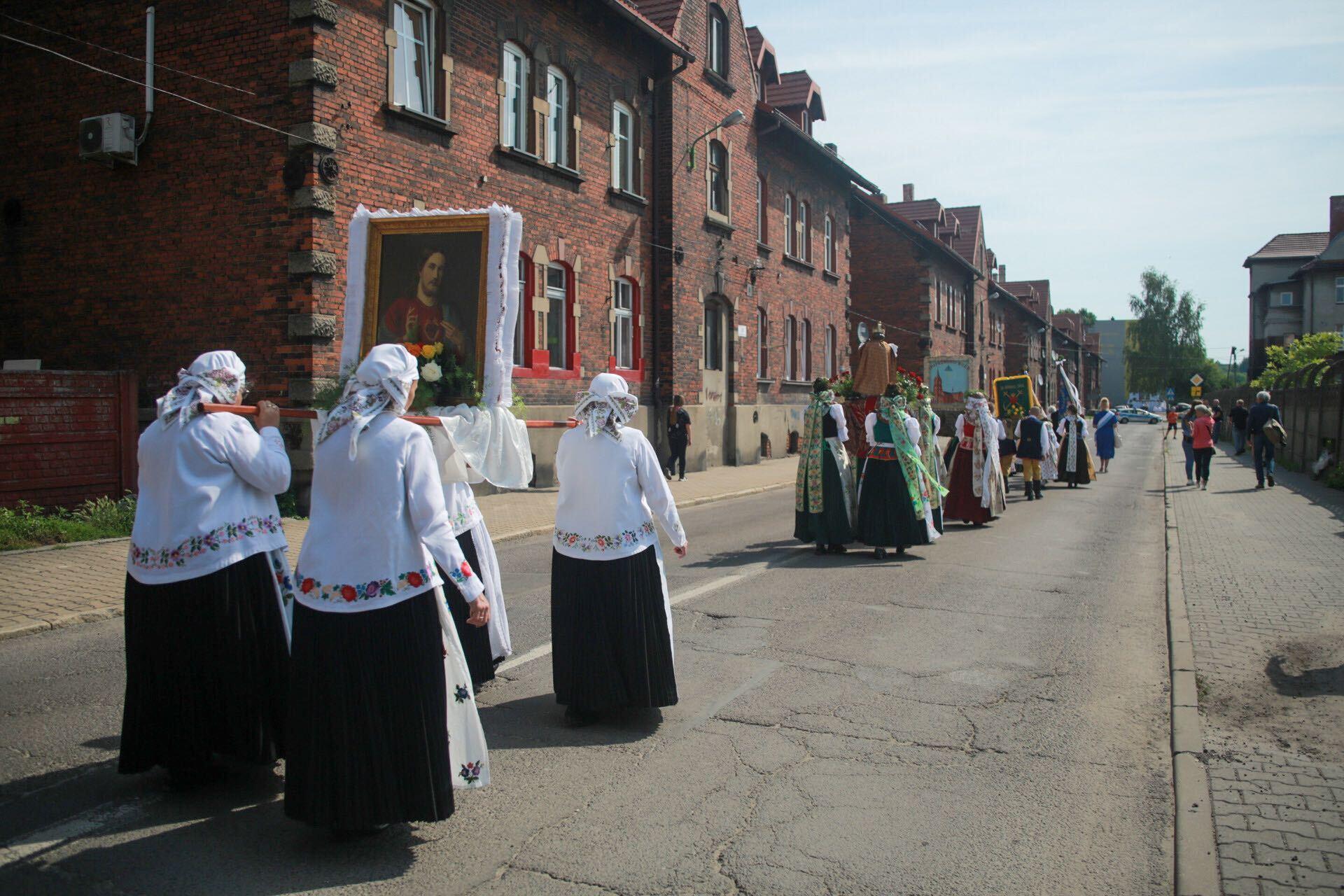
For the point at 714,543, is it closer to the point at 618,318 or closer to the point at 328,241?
the point at 328,241

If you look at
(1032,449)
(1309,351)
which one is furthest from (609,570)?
(1309,351)

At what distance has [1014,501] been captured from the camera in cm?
1888

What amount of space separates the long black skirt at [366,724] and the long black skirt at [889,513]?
802 cm

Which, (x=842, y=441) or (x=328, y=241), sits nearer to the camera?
(x=842, y=441)

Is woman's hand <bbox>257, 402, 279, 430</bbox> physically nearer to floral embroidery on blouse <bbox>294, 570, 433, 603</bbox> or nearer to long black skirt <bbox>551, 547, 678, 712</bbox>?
floral embroidery on blouse <bbox>294, 570, 433, 603</bbox>

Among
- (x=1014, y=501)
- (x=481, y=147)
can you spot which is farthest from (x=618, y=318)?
(x=1014, y=501)

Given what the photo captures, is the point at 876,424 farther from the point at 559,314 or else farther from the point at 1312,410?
the point at 1312,410

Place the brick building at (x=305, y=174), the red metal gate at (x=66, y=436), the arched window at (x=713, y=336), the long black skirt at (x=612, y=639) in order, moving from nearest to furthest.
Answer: the long black skirt at (x=612, y=639) → the red metal gate at (x=66, y=436) → the brick building at (x=305, y=174) → the arched window at (x=713, y=336)

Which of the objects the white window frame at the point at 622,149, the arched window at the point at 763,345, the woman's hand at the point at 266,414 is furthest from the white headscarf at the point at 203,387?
the arched window at the point at 763,345

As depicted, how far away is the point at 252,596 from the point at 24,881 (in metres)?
1.35

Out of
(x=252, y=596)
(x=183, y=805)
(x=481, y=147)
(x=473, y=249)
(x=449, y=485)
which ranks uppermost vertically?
(x=481, y=147)

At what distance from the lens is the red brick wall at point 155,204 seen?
1380cm

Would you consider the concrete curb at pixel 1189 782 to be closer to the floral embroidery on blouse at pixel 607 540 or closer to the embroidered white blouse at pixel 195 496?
the floral embroidery on blouse at pixel 607 540

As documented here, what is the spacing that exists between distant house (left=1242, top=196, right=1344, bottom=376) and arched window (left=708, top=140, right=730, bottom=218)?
142 feet
